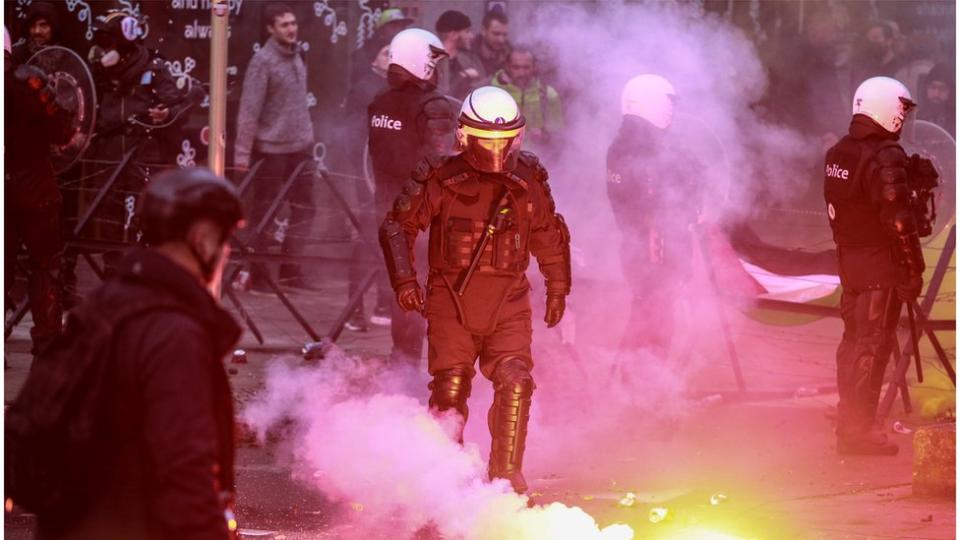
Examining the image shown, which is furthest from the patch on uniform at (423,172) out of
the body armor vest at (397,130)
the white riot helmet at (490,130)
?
the body armor vest at (397,130)

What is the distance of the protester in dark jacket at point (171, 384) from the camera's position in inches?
135

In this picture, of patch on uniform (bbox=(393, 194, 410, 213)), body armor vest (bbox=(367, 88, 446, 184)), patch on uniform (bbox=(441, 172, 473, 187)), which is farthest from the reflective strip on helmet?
body armor vest (bbox=(367, 88, 446, 184))

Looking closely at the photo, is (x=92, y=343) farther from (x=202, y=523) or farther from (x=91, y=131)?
(x=91, y=131)

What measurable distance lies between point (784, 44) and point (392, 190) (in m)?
6.75

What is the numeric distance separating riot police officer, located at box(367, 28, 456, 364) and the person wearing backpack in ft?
17.7

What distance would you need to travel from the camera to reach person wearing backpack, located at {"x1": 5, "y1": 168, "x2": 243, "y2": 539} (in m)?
3.42

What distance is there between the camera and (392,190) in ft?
30.8

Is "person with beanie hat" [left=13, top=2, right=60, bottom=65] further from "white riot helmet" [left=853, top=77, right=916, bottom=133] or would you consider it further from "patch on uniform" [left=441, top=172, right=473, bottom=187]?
"white riot helmet" [left=853, top=77, right=916, bottom=133]

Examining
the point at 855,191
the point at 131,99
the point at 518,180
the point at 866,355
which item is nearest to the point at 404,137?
the point at 518,180

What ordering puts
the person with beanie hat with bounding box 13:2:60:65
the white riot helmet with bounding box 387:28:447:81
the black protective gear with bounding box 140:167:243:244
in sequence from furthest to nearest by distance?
the person with beanie hat with bounding box 13:2:60:65 → the white riot helmet with bounding box 387:28:447:81 → the black protective gear with bounding box 140:167:243:244

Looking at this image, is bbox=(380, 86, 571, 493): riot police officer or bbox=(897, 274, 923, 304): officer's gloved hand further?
bbox=(897, 274, 923, 304): officer's gloved hand

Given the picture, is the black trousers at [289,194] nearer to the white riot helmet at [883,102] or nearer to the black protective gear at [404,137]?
the black protective gear at [404,137]

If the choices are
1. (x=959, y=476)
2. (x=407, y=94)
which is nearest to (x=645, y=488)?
(x=959, y=476)

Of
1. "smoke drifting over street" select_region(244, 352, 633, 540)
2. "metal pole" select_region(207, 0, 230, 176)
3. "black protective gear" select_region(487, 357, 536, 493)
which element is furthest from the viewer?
"black protective gear" select_region(487, 357, 536, 493)
